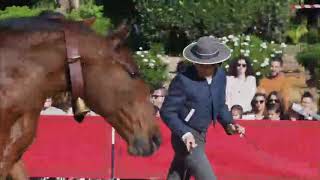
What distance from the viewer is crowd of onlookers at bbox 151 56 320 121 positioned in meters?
9.95

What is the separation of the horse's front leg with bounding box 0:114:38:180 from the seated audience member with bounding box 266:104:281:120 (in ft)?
17.8

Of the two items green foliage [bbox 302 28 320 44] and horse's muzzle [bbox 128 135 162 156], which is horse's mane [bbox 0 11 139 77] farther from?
green foliage [bbox 302 28 320 44]

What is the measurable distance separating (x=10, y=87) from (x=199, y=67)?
2650 mm

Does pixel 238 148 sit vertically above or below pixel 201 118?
below

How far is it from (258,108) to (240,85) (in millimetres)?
627

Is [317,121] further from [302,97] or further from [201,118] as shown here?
[201,118]

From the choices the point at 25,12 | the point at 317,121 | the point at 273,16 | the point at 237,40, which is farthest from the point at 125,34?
the point at 273,16

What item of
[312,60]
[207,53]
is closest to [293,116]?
[207,53]

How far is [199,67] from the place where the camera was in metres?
7.07

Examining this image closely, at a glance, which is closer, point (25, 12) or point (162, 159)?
point (162, 159)

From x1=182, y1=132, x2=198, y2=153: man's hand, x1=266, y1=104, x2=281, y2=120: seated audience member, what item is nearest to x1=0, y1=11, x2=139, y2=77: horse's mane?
x1=182, y1=132, x2=198, y2=153: man's hand

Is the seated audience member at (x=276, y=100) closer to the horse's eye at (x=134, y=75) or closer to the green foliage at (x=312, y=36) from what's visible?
the horse's eye at (x=134, y=75)

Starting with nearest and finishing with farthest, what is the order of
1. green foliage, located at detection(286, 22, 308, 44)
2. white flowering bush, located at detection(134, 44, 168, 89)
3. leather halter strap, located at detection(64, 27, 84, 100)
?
1. leather halter strap, located at detection(64, 27, 84, 100)
2. white flowering bush, located at detection(134, 44, 168, 89)
3. green foliage, located at detection(286, 22, 308, 44)

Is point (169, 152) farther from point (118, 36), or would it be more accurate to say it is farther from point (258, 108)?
point (118, 36)
